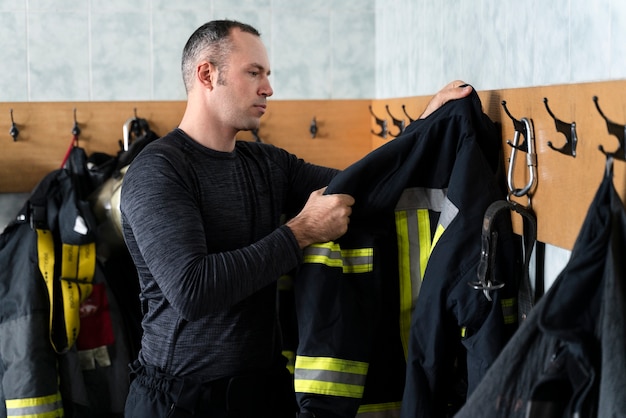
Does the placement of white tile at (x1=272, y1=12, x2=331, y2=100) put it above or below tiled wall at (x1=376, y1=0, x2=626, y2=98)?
above

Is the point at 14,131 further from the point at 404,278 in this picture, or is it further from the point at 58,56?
the point at 404,278

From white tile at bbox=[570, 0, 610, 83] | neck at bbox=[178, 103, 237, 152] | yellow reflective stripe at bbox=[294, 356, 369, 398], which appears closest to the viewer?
white tile at bbox=[570, 0, 610, 83]

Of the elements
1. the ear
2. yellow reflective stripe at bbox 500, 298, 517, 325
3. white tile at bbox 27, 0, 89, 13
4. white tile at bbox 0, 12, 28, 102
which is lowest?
yellow reflective stripe at bbox 500, 298, 517, 325

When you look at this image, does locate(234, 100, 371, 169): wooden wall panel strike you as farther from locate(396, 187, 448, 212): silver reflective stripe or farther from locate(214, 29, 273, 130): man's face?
locate(396, 187, 448, 212): silver reflective stripe

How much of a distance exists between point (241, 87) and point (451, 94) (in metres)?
0.59

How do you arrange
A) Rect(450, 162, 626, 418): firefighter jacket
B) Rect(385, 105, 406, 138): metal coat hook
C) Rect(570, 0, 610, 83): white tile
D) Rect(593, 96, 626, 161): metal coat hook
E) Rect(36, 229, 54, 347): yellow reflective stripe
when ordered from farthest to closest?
1. Rect(36, 229, 54, 347): yellow reflective stripe
2. Rect(385, 105, 406, 138): metal coat hook
3. Rect(570, 0, 610, 83): white tile
4. Rect(593, 96, 626, 161): metal coat hook
5. Rect(450, 162, 626, 418): firefighter jacket

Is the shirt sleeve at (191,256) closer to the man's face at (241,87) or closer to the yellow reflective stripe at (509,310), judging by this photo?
the man's face at (241,87)

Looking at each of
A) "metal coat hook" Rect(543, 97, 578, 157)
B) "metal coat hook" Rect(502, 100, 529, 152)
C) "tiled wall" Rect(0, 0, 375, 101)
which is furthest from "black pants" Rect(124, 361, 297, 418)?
"tiled wall" Rect(0, 0, 375, 101)

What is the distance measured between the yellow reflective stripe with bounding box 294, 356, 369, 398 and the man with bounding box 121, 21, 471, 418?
0.23m

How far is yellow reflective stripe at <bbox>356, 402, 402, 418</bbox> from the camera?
1.90 meters

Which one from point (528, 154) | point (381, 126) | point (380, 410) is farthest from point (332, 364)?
point (381, 126)

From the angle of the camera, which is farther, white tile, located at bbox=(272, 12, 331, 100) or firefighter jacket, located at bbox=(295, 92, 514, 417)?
white tile, located at bbox=(272, 12, 331, 100)

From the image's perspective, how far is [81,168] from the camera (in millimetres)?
3158

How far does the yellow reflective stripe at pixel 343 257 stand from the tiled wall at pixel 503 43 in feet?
1.64
